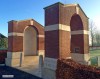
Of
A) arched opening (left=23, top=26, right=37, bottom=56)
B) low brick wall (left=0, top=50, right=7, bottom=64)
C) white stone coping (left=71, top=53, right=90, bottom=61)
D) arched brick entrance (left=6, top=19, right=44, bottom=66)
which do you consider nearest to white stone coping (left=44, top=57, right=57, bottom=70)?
white stone coping (left=71, top=53, right=90, bottom=61)

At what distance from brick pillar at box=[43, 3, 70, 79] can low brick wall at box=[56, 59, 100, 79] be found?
144 centimetres

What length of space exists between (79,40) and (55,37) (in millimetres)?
4520

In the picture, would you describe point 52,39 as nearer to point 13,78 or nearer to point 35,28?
point 13,78

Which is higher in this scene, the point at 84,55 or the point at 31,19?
the point at 31,19

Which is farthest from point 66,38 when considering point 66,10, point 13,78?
point 13,78

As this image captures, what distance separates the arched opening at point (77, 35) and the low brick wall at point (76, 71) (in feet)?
19.0

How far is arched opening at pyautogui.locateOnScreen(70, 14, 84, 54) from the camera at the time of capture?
565 inches

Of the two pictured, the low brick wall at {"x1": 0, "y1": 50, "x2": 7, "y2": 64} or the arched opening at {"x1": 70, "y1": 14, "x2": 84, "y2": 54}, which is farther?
the low brick wall at {"x1": 0, "y1": 50, "x2": 7, "y2": 64}

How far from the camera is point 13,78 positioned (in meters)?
11.9

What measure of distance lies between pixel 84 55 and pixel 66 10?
17.2 feet

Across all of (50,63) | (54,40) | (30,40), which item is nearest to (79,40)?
(54,40)

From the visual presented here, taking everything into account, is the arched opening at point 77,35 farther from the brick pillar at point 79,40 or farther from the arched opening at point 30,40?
the arched opening at point 30,40

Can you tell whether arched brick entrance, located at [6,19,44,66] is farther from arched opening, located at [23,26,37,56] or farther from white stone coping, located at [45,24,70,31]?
white stone coping, located at [45,24,70,31]

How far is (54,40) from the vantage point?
11.1 meters
